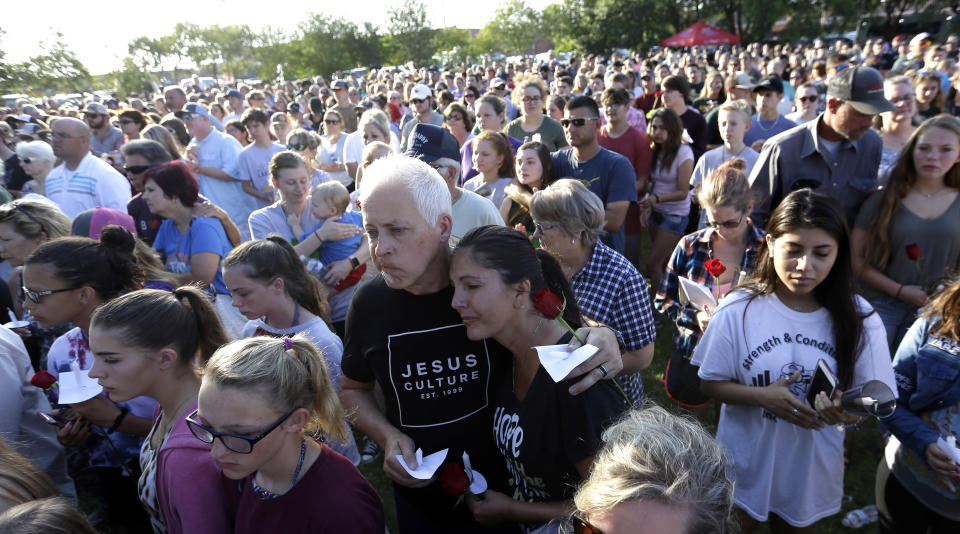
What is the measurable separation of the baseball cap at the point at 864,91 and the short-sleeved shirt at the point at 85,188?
621 centimetres

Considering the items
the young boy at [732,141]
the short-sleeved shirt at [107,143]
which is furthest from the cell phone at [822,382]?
the short-sleeved shirt at [107,143]

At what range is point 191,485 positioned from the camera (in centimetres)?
186

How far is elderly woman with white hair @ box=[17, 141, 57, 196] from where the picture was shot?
5.56 m

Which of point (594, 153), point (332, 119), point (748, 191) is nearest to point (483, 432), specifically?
point (748, 191)

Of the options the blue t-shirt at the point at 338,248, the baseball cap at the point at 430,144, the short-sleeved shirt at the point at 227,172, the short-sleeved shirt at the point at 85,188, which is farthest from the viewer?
the short-sleeved shirt at the point at 227,172

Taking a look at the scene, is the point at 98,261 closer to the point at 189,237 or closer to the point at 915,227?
the point at 189,237

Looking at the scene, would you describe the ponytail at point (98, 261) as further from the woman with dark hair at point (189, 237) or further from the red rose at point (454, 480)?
the red rose at point (454, 480)

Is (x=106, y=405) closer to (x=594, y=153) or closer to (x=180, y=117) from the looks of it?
(x=594, y=153)

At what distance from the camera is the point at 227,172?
664cm

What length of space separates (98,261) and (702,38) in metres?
33.1

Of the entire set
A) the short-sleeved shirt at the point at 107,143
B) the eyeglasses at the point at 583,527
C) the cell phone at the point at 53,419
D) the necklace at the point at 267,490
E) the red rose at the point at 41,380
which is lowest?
the cell phone at the point at 53,419

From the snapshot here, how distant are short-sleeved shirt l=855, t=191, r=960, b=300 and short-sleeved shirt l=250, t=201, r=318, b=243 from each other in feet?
13.4

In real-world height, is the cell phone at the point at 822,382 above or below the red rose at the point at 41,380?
below

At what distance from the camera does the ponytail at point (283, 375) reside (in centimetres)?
181
